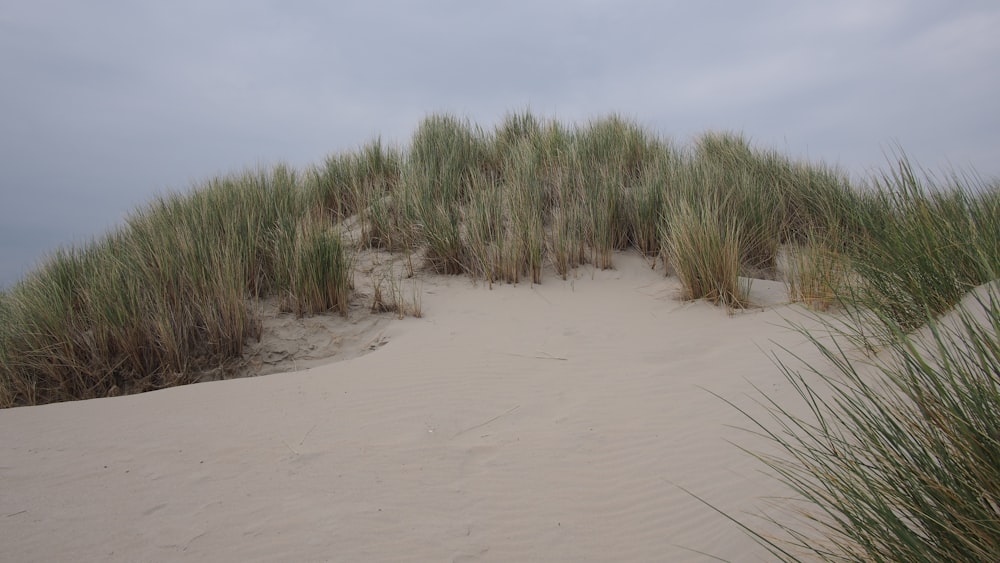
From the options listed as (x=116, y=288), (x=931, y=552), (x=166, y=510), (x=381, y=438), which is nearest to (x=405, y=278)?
(x=116, y=288)

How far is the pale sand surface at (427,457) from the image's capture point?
253 cm

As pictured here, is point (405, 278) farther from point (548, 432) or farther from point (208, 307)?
point (548, 432)

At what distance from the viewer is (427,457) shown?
3.29m

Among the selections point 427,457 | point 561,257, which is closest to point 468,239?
point 561,257

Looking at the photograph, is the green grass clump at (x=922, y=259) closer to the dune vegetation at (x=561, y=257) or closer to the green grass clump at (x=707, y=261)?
the dune vegetation at (x=561, y=257)

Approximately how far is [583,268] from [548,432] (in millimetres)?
3576

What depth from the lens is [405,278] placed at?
684 centimetres

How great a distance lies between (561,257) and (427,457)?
12.6 feet

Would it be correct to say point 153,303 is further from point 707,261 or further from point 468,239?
point 707,261

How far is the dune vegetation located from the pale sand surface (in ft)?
1.87

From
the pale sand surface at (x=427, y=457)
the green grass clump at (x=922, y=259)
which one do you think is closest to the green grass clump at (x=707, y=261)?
the pale sand surface at (x=427, y=457)

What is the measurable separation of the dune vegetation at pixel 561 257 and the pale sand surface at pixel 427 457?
57 centimetres

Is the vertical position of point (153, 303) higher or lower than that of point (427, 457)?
higher

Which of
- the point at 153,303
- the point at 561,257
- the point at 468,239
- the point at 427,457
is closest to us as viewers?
the point at 427,457
